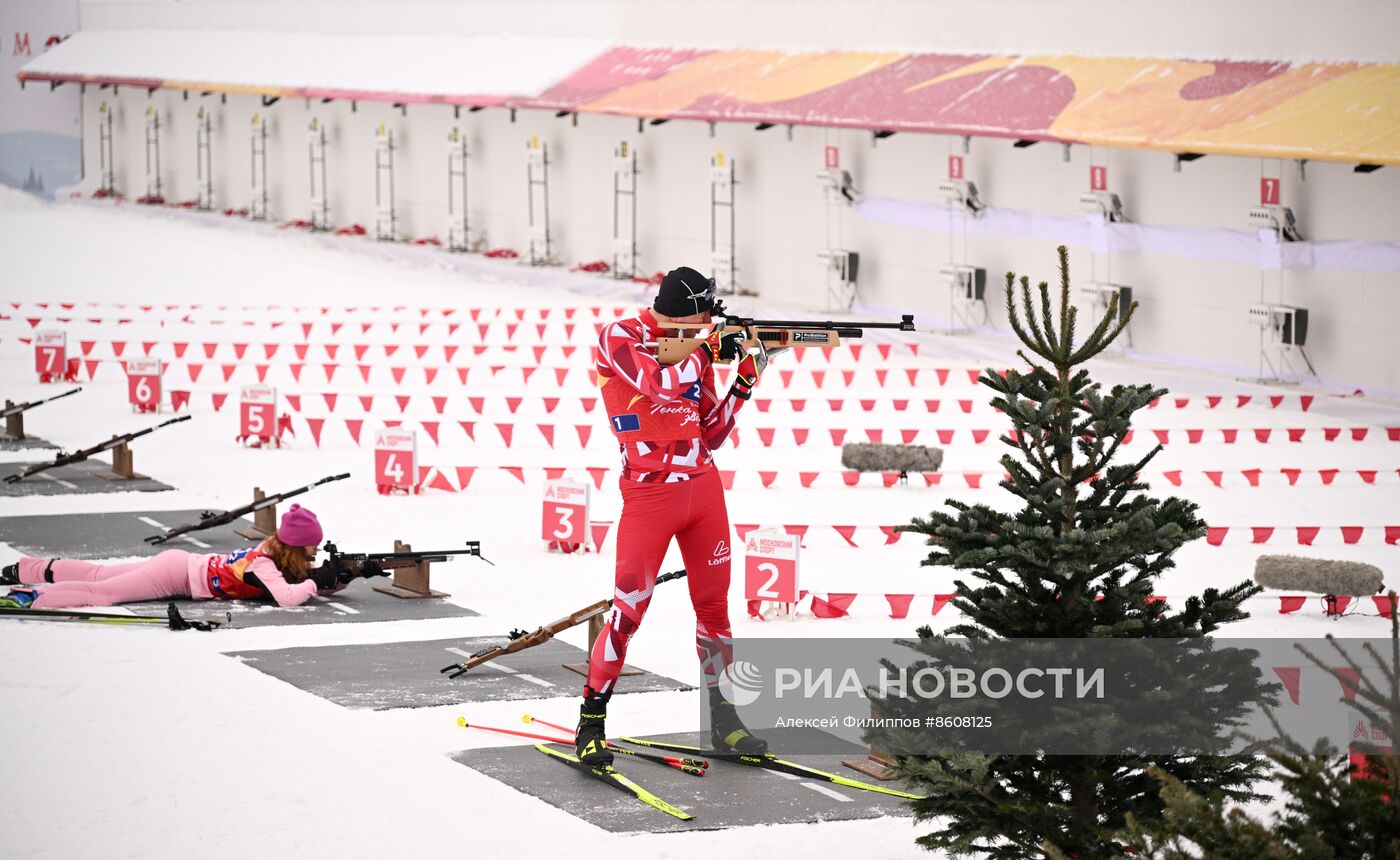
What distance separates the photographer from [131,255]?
39.6 m

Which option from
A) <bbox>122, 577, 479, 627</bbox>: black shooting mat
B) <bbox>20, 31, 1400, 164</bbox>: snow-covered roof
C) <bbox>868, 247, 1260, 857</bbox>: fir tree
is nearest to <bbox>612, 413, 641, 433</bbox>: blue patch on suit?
<bbox>868, 247, 1260, 857</bbox>: fir tree

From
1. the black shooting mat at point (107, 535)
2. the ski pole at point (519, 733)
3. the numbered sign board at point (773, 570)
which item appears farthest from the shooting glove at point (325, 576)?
the ski pole at point (519, 733)

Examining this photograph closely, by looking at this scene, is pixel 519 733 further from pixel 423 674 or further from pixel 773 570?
pixel 773 570

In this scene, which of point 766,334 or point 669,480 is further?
point 766,334

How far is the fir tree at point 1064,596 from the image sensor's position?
764 centimetres

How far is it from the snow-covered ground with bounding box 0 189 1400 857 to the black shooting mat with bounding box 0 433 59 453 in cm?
44

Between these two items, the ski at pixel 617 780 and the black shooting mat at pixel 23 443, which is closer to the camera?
the ski at pixel 617 780

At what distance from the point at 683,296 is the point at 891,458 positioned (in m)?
8.83

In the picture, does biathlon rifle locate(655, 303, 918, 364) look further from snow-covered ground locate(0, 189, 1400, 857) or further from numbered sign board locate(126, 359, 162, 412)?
numbered sign board locate(126, 359, 162, 412)

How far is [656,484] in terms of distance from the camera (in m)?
9.72

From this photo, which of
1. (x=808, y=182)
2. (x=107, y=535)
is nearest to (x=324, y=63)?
(x=808, y=182)

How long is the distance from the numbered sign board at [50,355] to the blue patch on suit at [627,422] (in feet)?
52.3

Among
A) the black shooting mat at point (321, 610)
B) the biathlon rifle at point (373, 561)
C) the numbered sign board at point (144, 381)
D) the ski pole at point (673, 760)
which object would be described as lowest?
the ski pole at point (673, 760)

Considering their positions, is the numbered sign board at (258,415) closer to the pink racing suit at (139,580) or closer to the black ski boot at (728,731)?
the pink racing suit at (139,580)
